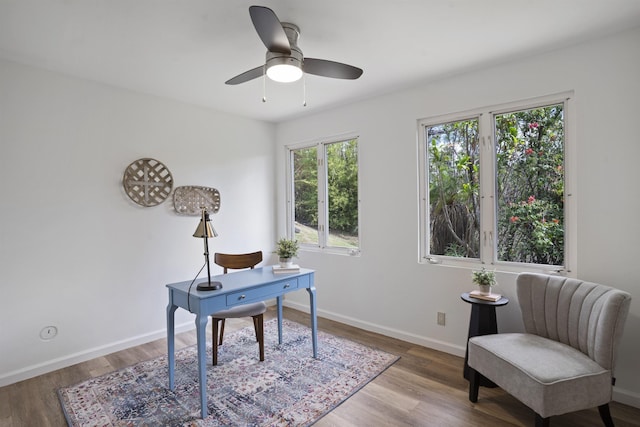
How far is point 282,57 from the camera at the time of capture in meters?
1.92

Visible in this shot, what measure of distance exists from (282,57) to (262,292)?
5.37ft

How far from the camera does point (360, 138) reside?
145 inches

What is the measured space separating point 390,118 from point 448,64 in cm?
80

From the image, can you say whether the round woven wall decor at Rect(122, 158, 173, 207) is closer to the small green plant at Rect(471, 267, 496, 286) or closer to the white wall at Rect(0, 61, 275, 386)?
the white wall at Rect(0, 61, 275, 386)

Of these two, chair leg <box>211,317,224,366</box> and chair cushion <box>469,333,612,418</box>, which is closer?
chair cushion <box>469,333,612,418</box>

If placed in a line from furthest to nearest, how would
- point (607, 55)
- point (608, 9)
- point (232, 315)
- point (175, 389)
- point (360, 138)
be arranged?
point (360, 138) < point (232, 315) < point (175, 389) < point (607, 55) < point (608, 9)

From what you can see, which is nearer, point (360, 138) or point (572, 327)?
point (572, 327)

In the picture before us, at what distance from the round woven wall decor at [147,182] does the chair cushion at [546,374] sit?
3165 mm

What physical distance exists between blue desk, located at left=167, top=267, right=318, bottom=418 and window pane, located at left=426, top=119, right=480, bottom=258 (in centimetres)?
132

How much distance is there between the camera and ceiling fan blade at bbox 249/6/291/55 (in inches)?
60.8

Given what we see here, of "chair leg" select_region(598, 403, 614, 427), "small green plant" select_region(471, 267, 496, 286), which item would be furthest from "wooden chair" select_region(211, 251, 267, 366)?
"chair leg" select_region(598, 403, 614, 427)

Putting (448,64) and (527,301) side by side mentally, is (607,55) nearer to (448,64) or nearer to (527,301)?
(448,64)

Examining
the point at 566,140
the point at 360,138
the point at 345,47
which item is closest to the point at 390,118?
the point at 360,138

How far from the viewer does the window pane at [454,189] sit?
298cm
